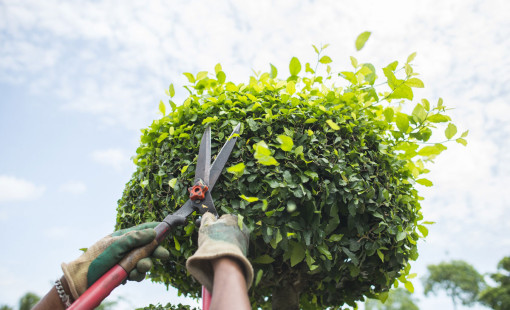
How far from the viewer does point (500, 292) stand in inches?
829

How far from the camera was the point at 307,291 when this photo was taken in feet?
11.3

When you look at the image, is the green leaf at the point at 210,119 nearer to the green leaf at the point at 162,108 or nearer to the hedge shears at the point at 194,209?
the hedge shears at the point at 194,209

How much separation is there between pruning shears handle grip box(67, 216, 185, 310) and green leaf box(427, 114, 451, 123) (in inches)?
82.3

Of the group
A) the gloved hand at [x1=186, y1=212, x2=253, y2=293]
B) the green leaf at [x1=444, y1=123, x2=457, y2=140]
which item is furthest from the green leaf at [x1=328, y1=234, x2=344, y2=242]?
the green leaf at [x1=444, y1=123, x2=457, y2=140]

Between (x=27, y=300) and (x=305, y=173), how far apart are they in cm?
2666

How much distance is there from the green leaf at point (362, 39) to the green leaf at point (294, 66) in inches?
21.5

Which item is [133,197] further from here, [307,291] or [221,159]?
[307,291]

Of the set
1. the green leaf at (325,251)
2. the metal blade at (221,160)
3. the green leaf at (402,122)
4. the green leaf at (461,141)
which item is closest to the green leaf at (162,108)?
the metal blade at (221,160)

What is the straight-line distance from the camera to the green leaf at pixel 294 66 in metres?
3.01

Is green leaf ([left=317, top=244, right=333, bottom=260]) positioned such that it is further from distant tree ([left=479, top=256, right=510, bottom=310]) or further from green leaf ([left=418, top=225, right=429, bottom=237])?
distant tree ([left=479, top=256, right=510, bottom=310])

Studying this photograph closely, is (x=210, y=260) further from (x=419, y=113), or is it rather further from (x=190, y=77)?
(x=419, y=113)

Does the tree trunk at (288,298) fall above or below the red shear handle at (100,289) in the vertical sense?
above

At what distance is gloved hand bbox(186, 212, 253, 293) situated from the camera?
1.88 m

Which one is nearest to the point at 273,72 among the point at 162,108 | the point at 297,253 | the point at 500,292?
the point at 162,108
